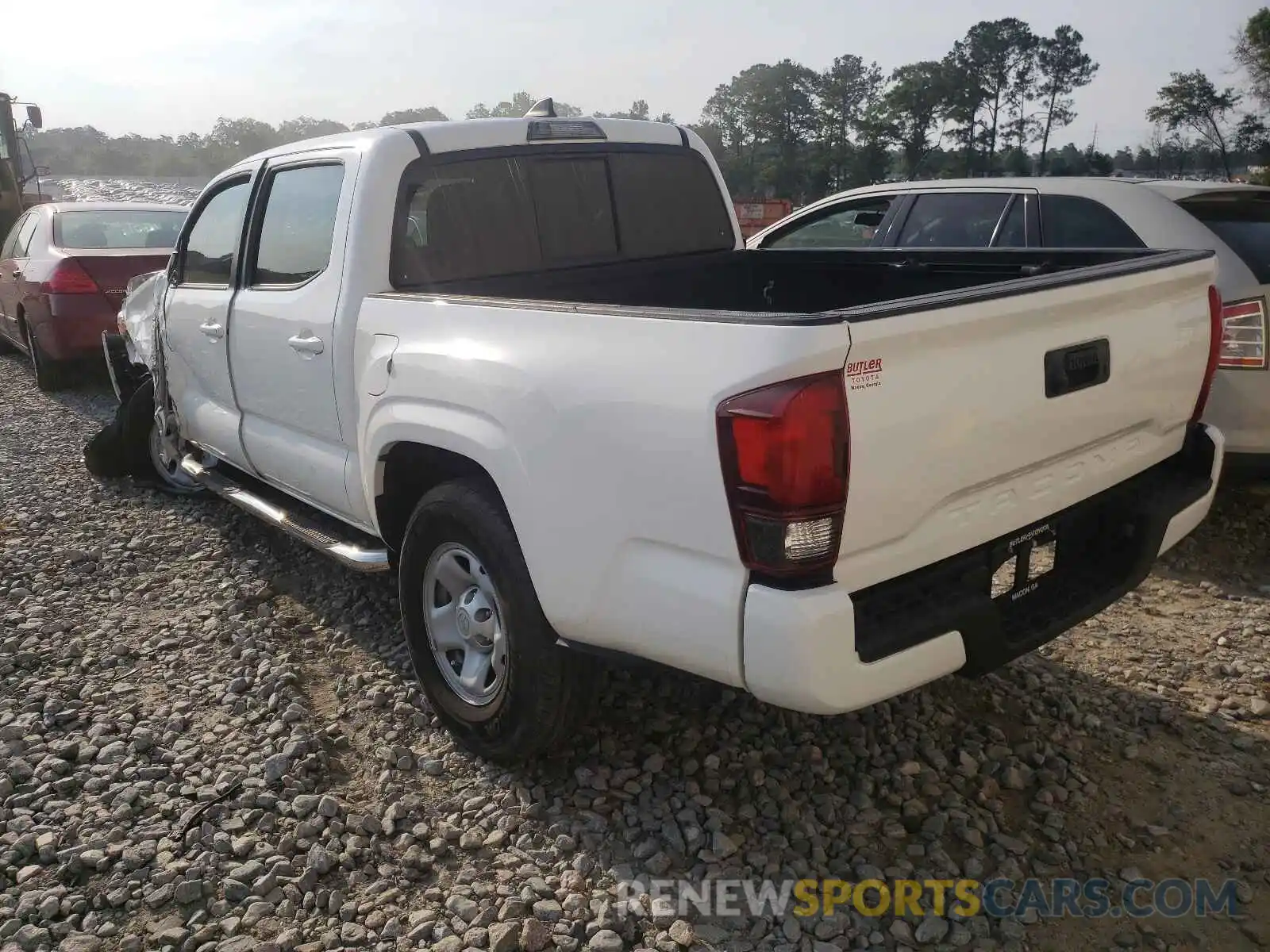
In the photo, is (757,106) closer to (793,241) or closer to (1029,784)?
(793,241)

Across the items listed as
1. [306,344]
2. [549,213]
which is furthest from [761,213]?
[306,344]

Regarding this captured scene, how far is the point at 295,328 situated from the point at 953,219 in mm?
3792

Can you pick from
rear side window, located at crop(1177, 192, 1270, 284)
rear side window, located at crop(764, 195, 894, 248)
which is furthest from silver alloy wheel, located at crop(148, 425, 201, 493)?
rear side window, located at crop(1177, 192, 1270, 284)

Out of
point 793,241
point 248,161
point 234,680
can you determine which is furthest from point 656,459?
point 793,241

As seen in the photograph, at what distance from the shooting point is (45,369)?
9.25 m

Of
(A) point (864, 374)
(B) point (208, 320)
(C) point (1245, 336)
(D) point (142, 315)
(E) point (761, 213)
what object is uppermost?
(A) point (864, 374)

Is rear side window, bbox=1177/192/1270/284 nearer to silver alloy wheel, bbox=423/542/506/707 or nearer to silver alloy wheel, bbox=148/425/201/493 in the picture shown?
silver alloy wheel, bbox=423/542/506/707

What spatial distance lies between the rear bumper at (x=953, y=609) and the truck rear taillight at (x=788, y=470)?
0.31 feet

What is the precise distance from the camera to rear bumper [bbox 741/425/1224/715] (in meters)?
2.11

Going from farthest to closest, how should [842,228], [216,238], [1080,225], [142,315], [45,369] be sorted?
1. [45,369]
2. [842,228]
3. [142,315]
4. [1080,225]
5. [216,238]

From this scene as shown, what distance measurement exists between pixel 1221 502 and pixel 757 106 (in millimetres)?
59472

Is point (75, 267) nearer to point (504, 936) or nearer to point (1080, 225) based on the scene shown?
point (1080, 225)

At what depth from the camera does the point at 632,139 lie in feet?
13.6

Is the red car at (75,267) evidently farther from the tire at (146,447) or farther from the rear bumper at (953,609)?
the rear bumper at (953,609)
